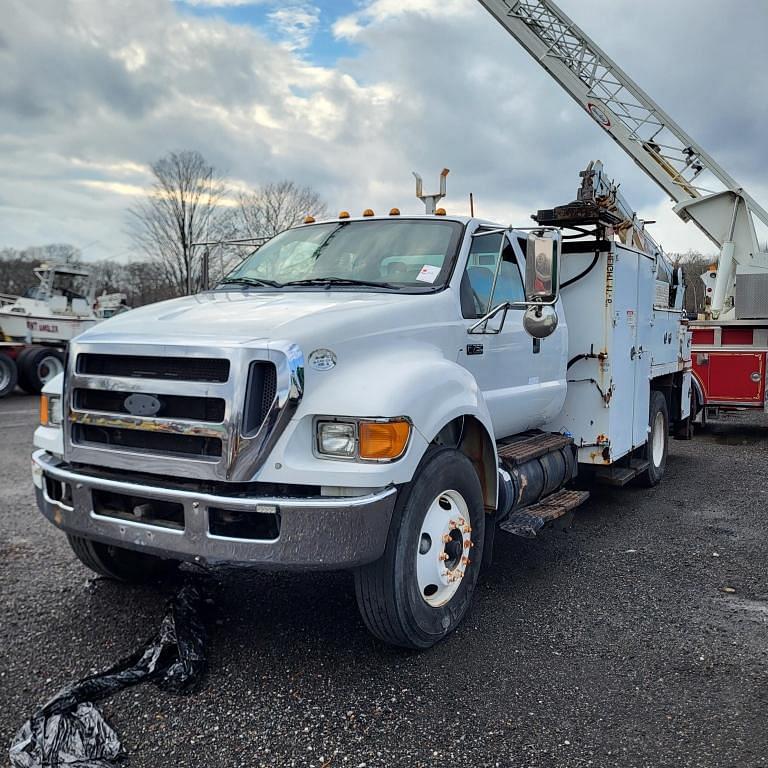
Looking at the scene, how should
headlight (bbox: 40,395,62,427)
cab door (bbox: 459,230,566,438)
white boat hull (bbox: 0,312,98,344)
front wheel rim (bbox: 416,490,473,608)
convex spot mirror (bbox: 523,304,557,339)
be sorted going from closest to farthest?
front wheel rim (bbox: 416,490,473,608) → headlight (bbox: 40,395,62,427) → convex spot mirror (bbox: 523,304,557,339) → cab door (bbox: 459,230,566,438) → white boat hull (bbox: 0,312,98,344)

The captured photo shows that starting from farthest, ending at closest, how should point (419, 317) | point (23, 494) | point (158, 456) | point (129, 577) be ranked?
1. point (23, 494)
2. point (129, 577)
3. point (419, 317)
4. point (158, 456)

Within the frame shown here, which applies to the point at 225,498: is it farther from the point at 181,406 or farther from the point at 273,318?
the point at 273,318

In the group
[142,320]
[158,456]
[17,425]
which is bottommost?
[17,425]

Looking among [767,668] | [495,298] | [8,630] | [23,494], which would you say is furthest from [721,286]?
[8,630]

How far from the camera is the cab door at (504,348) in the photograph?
4.24 m

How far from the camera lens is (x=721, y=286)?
12070 mm

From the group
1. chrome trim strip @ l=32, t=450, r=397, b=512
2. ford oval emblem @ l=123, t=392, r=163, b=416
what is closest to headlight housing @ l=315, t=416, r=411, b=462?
chrome trim strip @ l=32, t=450, r=397, b=512

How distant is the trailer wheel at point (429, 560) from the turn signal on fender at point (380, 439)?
10.7 inches

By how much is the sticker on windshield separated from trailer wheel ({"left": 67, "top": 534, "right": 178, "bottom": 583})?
7.28 ft

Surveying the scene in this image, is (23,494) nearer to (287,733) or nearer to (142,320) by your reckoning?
(142,320)

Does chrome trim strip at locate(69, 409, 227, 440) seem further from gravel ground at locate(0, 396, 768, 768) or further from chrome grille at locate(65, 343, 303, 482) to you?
gravel ground at locate(0, 396, 768, 768)

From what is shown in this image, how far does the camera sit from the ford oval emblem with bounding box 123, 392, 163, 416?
3180 millimetres

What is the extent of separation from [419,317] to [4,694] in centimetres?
255

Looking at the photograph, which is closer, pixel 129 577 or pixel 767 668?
pixel 767 668
